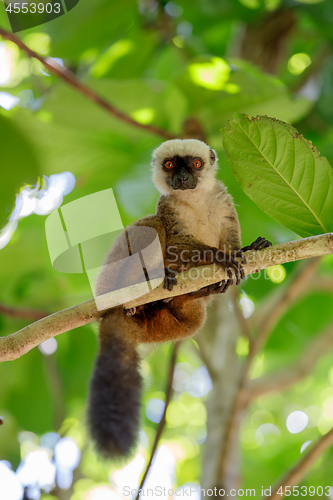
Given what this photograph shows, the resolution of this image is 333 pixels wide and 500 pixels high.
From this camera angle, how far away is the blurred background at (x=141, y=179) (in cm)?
209

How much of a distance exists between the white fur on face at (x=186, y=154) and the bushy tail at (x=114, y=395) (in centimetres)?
82

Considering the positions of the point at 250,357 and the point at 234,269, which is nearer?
the point at 234,269

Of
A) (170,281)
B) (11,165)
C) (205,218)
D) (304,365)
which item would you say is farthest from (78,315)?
(304,365)

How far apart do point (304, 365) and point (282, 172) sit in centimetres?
254

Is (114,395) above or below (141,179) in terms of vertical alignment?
below

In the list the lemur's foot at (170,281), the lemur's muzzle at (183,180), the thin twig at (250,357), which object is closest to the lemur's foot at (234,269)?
the lemur's foot at (170,281)

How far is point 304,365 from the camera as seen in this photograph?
11.7 ft

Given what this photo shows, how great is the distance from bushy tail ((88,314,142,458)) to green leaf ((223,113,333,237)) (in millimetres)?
794

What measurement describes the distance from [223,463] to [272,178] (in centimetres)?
186

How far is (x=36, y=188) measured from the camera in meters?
1.34

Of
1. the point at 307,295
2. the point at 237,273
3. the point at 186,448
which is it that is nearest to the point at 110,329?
the point at 237,273

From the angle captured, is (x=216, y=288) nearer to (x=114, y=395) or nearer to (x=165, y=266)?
(x=165, y=266)

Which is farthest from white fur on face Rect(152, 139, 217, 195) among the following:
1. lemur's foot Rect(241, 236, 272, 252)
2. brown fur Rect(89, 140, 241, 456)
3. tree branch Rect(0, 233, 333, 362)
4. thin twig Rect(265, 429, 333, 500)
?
thin twig Rect(265, 429, 333, 500)

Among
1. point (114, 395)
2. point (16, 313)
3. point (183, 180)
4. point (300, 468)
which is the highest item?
point (183, 180)
